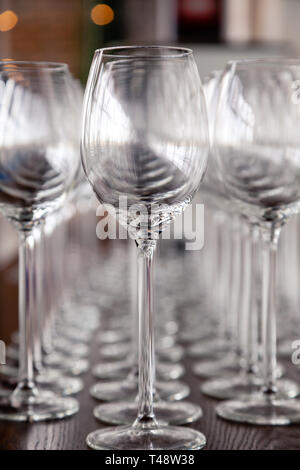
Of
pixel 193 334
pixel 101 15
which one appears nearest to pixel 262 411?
pixel 193 334

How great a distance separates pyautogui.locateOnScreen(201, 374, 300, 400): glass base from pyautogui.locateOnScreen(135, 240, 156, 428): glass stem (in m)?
0.13

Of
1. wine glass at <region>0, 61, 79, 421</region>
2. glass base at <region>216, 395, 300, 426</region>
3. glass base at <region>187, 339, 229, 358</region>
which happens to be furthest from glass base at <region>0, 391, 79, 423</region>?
glass base at <region>187, 339, 229, 358</region>

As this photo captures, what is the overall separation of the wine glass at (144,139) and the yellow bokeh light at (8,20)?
3.77 metres

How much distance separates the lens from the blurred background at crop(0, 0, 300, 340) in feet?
14.1

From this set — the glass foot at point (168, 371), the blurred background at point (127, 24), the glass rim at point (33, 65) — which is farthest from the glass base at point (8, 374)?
the blurred background at point (127, 24)

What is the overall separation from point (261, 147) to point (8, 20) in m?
3.75

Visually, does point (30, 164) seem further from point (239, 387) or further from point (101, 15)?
point (101, 15)

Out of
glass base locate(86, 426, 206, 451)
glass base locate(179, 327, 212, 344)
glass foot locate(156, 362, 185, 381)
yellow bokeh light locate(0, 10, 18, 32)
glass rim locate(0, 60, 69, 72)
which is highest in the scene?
yellow bokeh light locate(0, 10, 18, 32)

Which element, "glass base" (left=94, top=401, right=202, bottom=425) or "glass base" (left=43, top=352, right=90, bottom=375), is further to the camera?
"glass base" (left=43, top=352, right=90, bottom=375)

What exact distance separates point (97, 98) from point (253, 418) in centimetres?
25

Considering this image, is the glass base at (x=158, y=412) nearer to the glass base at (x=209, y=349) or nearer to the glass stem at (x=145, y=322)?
the glass stem at (x=145, y=322)

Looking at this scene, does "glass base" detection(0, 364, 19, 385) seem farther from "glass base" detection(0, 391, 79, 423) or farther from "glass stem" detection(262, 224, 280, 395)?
"glass stem" detection(262, 224, 280, 395)
